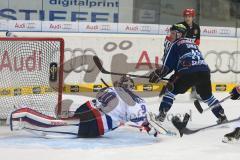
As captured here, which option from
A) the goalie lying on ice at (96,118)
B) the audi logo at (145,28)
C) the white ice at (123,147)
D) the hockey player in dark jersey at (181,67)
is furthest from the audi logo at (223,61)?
the goalie lying on ice at (96,118)

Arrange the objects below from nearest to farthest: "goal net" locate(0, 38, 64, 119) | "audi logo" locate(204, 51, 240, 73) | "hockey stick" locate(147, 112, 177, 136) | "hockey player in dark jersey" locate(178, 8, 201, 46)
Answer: "hockey stick" locate(147, 112, 177, 136), "goal net" locate(0, 38, 64, 119), "hockey player in dark jersey" locate(178, 8, 201, 46), "audi logo" locate(204, 51, 240, 73)

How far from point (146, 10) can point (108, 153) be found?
570 centimetres

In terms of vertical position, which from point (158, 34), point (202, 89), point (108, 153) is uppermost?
point (158, 34)

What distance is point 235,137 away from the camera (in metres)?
5.08

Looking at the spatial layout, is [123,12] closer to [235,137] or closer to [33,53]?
[33,53]

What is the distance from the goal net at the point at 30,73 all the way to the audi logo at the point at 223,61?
Result: 3.06 m

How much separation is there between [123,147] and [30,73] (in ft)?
4.95

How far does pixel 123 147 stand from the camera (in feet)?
15.9

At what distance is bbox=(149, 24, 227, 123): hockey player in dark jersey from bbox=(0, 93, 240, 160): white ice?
455 mm

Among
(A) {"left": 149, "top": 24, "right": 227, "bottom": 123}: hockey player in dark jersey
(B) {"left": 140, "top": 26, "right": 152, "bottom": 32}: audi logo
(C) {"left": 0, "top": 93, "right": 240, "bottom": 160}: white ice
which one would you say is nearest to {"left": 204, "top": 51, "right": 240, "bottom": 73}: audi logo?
(B) {"left": 140, "top": 26, "right": 152, "bottom": 32}: audi logo

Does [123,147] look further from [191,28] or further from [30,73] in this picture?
[191,28]

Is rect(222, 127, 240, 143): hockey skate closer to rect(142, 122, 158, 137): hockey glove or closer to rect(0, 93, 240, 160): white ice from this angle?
rect(0, 93, 240, 160): white ice

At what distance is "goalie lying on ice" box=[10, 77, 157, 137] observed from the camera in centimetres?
510

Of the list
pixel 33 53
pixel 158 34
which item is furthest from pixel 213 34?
pixel 33 53
